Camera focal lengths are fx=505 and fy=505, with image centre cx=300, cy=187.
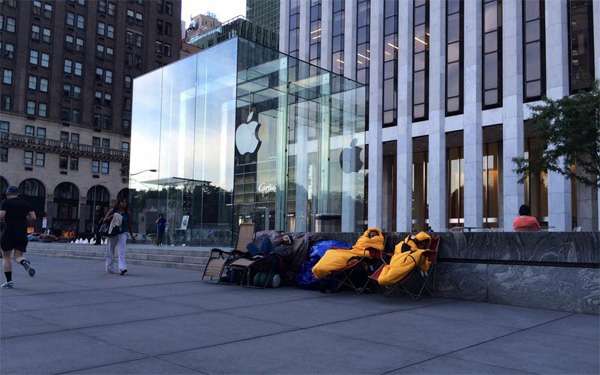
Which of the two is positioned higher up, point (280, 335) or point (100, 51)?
point (100, 51)

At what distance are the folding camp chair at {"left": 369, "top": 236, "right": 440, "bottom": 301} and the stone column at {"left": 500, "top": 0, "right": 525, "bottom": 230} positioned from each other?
23.7 metres

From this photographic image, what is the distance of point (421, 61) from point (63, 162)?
52463 mm

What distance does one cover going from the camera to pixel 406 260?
8062 millimetres

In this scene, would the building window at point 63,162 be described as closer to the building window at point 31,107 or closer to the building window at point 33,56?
the building window at point 31,107

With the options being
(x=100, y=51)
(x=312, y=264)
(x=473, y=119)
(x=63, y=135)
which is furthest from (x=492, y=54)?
(x=100, y=51)

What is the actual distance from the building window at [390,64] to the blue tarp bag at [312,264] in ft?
95.2

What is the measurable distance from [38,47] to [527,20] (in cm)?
6153

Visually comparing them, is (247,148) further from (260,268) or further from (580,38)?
(580,38)

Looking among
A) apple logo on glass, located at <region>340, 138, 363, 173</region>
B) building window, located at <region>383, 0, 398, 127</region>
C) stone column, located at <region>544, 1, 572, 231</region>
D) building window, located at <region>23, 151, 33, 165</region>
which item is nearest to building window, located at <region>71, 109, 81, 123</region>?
building window, located at <region>23, 151, 33, 165</region>

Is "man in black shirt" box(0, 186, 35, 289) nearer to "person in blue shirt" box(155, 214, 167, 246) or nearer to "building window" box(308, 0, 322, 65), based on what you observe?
"person in blue shirt" box(155, 214, 167, 246)

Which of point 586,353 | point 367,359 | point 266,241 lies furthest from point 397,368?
point 266,241

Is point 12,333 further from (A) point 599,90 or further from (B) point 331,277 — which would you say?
(A) point 599,90

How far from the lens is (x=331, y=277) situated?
30.1 ft

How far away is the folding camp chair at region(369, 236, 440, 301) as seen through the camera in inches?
330
